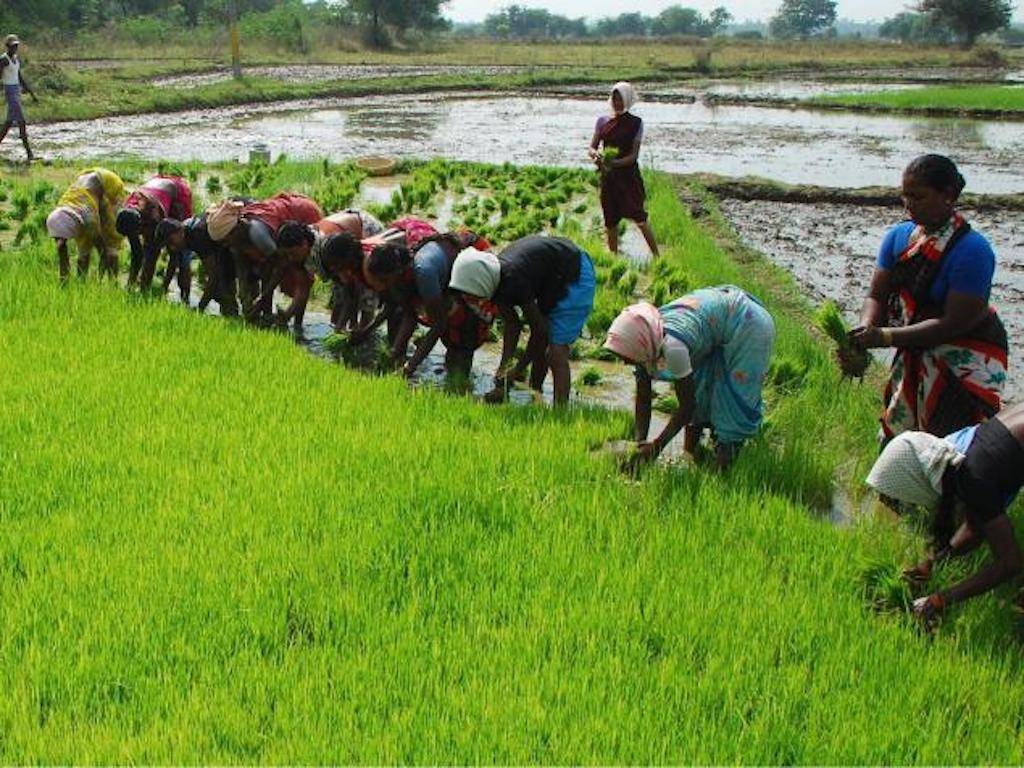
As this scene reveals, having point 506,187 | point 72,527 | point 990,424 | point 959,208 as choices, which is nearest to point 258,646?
point 72,527

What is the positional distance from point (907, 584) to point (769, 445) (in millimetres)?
1303

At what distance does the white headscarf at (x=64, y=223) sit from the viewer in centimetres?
631

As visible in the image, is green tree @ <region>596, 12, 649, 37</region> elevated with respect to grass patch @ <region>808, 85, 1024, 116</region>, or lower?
elevated

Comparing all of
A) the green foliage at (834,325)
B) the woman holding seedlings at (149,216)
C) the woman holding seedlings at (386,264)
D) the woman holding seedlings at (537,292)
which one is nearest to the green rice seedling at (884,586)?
the green foliage at (834,325)

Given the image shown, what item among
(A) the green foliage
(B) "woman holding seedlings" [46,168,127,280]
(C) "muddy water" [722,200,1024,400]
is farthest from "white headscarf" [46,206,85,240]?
(C) "muddy water" [722,200,1024,400]

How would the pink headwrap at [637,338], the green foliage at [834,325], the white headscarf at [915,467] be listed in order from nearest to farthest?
1. the white headscarf at [915,467]
2. the pink headwrap at [637,338]
3. the green foliage at [834,325]

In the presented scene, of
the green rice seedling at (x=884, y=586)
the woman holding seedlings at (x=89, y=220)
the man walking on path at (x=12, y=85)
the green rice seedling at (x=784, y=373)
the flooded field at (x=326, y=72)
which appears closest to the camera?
the green rice seedling at (x=884, y=586)

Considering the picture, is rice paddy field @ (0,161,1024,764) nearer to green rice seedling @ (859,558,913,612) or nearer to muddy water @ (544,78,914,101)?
green rice seedling @ (859,558,913,612)

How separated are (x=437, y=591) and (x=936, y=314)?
7.27 feet

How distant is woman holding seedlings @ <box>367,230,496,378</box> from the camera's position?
5.03 meters

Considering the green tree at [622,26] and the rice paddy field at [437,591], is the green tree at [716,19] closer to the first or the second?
the green tree at [622,26]

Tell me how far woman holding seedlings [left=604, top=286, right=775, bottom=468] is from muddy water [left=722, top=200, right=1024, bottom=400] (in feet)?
7.02

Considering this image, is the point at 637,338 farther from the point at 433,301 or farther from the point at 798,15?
the point at 798,15

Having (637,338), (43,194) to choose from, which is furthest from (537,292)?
(43,194)
